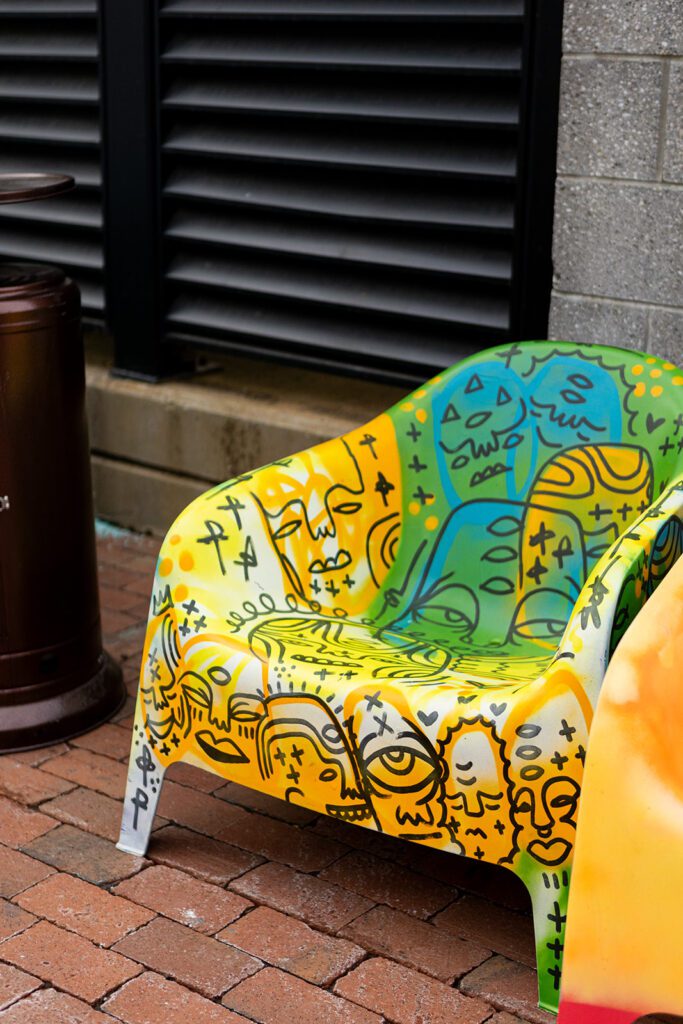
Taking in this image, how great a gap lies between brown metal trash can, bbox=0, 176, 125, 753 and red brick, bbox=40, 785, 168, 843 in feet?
0.98

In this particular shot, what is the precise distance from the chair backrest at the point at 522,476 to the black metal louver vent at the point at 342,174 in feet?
2.35

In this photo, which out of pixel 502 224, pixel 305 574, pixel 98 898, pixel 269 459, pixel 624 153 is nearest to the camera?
pixel 98 898

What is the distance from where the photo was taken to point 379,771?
2607mm

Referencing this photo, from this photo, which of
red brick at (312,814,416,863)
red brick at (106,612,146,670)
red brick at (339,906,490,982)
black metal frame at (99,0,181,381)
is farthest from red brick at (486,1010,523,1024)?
black metal frame at (99,0,181,381)

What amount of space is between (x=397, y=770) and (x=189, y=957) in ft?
1.86

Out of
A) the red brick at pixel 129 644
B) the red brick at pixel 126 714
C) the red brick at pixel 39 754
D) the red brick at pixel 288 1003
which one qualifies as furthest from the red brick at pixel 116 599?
the red brick at pixel 288 1003

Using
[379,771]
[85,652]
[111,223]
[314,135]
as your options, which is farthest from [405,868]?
[111,223]

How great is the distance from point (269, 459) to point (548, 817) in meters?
2.38

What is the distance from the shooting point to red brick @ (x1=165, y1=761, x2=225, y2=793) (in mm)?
3355

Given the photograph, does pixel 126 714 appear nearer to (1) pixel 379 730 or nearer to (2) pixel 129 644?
(2) pixel 129 644

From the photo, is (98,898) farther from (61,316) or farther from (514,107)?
(514,107)

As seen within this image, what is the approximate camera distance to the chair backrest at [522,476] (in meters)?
3.10

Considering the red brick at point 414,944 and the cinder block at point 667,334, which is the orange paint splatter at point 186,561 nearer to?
the red brick at point 414,944

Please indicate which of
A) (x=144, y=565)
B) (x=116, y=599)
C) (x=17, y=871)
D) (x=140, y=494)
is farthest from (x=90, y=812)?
(x=140, y=494)
